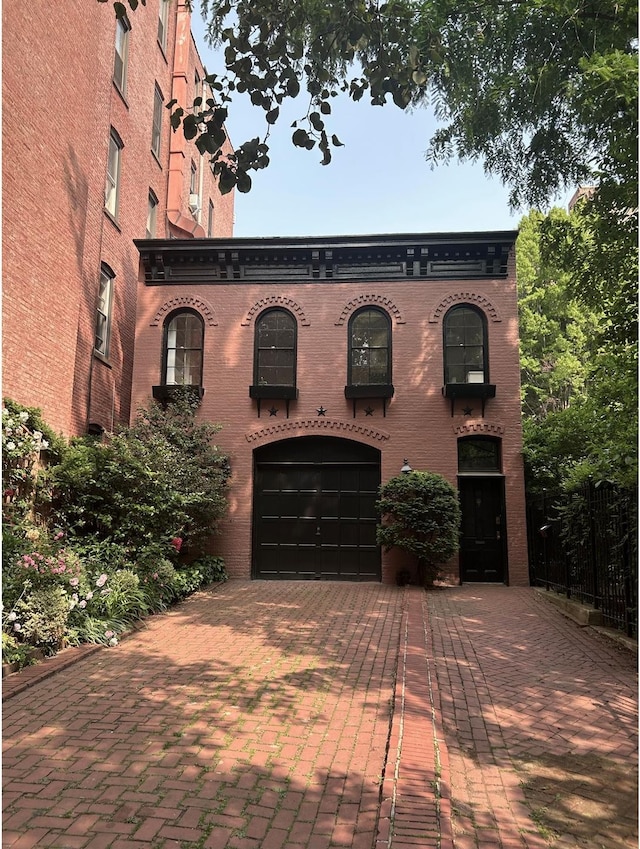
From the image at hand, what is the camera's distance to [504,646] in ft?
24.5

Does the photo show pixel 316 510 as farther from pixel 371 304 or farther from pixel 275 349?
pixel 371 304

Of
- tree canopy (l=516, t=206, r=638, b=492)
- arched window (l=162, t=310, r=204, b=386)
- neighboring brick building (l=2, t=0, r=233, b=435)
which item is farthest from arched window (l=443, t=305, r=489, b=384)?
neighboring brick building (l=2, t=0, r=233, b=435)

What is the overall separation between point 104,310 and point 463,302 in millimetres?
8780

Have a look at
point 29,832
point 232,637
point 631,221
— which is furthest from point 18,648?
point 631,221

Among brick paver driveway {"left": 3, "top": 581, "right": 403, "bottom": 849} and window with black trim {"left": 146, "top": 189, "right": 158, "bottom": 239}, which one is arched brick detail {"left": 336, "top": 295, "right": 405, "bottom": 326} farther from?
brick paver driveway {"left": 3, "top": 581, "right": 403, "bottom": 849}

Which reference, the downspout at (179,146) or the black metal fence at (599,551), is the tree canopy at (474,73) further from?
the downspout at (179,146)

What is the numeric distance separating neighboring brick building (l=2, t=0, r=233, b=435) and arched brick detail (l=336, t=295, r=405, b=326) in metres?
5.72

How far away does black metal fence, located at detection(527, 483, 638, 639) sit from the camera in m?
7.05

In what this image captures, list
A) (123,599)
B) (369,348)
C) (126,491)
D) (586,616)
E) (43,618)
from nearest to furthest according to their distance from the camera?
(43,618) < (586,616) < (123,599) < (126,491) < (369,348)

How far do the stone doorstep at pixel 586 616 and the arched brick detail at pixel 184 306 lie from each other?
33.2 feet

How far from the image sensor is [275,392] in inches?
547

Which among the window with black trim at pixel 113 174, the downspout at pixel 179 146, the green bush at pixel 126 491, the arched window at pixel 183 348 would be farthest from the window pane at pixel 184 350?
the downspout at pixel 179 146

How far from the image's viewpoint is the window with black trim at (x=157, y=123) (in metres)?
17.6

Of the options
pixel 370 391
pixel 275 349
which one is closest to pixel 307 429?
pixel 370 391
